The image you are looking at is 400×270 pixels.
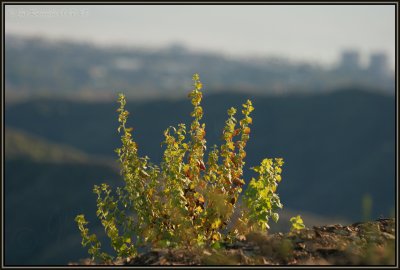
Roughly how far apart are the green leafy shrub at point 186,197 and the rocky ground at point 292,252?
87cm

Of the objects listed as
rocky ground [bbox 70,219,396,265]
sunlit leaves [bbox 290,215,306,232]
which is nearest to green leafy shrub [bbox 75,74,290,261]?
sunlit leaves [bbox 290,215,306,232]

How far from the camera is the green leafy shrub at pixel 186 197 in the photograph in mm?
10906

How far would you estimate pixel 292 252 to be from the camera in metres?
9.52

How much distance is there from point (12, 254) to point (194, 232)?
522 ft

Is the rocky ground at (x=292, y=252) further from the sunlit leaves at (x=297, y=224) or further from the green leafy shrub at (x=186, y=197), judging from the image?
the green leafy shrub at (x=186, y=197)

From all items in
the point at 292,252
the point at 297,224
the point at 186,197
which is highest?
the point at 186,197

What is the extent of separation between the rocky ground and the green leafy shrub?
0.87m

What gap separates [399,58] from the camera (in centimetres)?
1102

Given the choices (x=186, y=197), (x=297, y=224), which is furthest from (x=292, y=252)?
(x=186, y=197)

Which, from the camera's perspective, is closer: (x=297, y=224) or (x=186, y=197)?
(x=297, y=224)

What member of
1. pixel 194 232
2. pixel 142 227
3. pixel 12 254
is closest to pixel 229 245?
pixel 194 232

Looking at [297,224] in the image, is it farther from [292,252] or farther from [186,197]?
[186,197]

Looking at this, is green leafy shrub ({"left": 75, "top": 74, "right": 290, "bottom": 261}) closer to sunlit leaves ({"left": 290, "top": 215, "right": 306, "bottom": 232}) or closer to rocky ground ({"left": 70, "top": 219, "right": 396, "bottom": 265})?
sunlit leaves ({"left": 290, "top": 215, "right": 306, "bottom": 232})

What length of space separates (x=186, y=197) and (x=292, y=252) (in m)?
2.24
